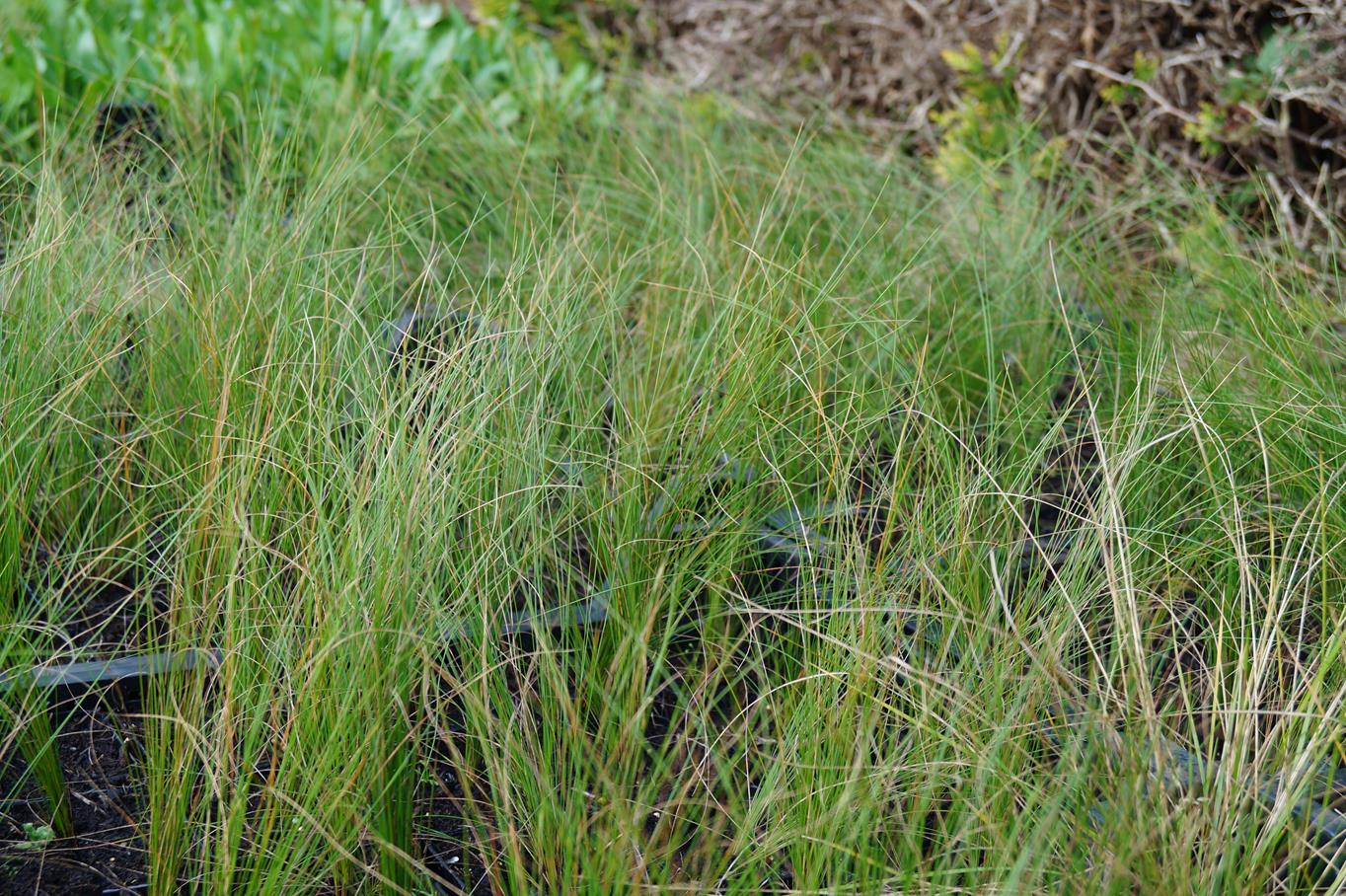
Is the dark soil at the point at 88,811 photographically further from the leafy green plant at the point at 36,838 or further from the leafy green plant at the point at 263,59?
the leafy green plant at the point at 263,59

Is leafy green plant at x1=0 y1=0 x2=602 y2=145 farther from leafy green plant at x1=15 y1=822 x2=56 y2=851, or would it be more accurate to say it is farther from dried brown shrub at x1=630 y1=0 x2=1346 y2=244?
leafy green plant at x1=15 y1=822 x2=56 y2=851

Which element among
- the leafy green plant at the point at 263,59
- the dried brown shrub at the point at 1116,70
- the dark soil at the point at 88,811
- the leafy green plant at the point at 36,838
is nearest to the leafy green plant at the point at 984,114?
A: the dried brown shrub at the point at 1116,70

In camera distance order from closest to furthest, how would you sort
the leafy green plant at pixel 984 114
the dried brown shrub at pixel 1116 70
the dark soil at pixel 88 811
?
the dark soil at pixel 88 811
the dried brown shrub at pixel 1116 70
the leafy green plant at pixel 984 114

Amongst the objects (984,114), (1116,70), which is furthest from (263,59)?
(1116,70)

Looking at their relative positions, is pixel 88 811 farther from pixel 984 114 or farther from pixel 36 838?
pixel 984 114

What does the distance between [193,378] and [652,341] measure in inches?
31.0

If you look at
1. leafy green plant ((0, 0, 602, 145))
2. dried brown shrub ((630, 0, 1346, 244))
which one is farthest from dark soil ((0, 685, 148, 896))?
dried brown shrub ((630, 0, 1346, 244))

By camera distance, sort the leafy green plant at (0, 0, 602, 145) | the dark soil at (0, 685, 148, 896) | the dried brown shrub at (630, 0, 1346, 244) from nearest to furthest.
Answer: the dark soil at (0, 685, 148, 896) → the dried brown shrub at (630, 0, 1346, 244) → the leafy green plant at (0, 0, 602, 145)

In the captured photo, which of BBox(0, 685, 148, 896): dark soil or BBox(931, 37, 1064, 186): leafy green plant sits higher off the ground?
BBox(931, 37, 1064, 186): leafy green plant

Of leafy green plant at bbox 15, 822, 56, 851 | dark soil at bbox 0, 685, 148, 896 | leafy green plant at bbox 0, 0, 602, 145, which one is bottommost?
dark soil at bbox 0, 685, 148, 896

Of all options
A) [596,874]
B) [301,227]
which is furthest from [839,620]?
[301,227]

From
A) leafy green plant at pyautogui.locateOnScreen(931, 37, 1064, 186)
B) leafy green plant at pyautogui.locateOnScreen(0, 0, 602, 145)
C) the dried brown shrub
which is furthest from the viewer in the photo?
leafy green plant at pyautogui.locateOnScreen(931, 37, 1064, 186)

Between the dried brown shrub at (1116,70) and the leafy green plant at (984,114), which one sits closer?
the dried brown shrub at (1116,70)

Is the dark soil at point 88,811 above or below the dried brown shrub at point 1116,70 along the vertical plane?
below
